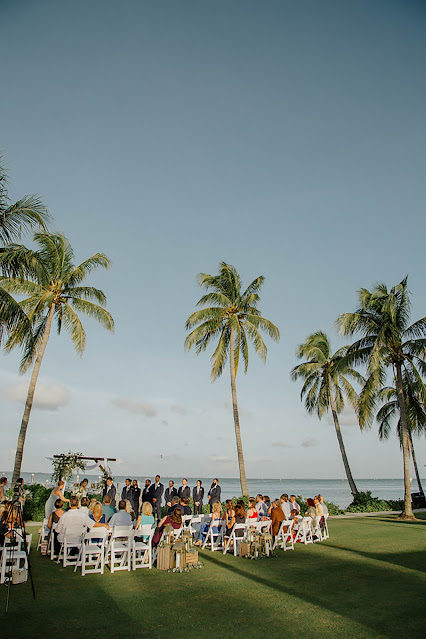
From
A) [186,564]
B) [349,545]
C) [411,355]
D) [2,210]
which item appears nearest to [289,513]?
[349,545]

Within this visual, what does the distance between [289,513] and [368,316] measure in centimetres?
1177

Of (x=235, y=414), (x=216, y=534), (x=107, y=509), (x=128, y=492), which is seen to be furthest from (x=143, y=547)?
(x=235, y=414)

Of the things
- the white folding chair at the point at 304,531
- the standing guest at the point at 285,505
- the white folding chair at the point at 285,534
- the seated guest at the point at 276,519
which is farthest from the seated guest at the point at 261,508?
the seated guest at the point at 276,519

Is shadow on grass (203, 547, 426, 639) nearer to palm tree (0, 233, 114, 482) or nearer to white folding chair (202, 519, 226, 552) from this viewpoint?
white folding chair (202, 519, 226, 552)

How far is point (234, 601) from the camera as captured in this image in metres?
6.99

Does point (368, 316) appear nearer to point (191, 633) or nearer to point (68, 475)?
point (68, 475)

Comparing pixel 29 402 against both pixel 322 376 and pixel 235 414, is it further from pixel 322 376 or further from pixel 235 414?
pixel 322 376

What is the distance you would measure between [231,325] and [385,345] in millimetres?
7836

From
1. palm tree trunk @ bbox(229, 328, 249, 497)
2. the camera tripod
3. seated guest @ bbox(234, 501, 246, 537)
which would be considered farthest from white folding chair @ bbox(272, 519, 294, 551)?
palm tree trunk @ bbox(229, 328, 249, 497)

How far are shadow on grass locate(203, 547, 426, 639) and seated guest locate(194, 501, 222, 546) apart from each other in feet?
4.55

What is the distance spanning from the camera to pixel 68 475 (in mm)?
24844

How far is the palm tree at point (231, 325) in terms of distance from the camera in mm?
24953

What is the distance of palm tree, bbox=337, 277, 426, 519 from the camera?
21656 millimetres

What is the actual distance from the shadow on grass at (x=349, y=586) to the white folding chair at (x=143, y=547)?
5.09ft
